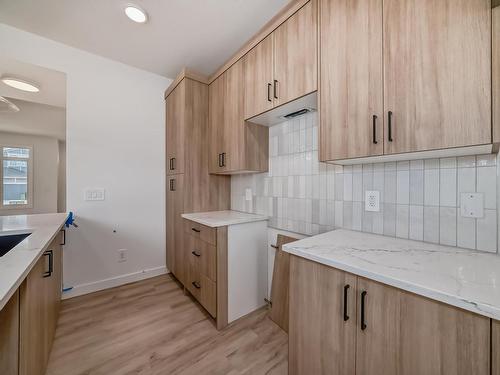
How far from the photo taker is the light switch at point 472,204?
0.95 m

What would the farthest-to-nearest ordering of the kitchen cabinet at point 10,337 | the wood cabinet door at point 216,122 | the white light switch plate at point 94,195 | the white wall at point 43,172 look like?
the white wall at point 43,172 → the white light switch plate at point 94,195 → the wood cabinet door at point 216,122 → the kitchen cabinet at point 10,337

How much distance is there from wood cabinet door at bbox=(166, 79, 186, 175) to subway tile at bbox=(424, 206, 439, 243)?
2.11m

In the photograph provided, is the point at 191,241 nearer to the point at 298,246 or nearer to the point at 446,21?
the point at 298,246

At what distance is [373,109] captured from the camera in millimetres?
1018

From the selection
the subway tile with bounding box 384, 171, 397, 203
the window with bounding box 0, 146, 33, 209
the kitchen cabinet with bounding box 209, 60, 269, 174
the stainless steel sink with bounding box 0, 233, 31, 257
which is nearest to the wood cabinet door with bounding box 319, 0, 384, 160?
the subway tile with bounding box 384, 171, 397, 203

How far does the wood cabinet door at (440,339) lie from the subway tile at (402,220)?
0.62 meters

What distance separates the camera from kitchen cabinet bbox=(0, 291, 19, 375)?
0.75 m

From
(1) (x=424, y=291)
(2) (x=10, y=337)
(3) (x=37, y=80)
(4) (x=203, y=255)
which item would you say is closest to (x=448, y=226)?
(1) (x=424, y=291)

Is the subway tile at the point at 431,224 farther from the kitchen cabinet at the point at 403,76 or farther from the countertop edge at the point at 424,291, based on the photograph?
the countertop edge at the point at 424,291

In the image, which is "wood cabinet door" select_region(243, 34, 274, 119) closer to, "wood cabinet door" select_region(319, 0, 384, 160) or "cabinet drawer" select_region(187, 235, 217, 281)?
"wood cabinet door" select_region(319, 0, 384, 160)

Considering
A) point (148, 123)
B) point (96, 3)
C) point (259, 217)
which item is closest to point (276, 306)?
point (259, 217)

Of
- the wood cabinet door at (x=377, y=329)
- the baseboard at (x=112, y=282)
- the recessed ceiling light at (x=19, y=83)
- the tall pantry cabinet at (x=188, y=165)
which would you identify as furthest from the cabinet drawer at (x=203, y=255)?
the recessed ceiling light at (x=19, y=83)

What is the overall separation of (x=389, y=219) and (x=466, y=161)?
466 mm

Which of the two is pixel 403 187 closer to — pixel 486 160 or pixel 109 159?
pixel 486 160
